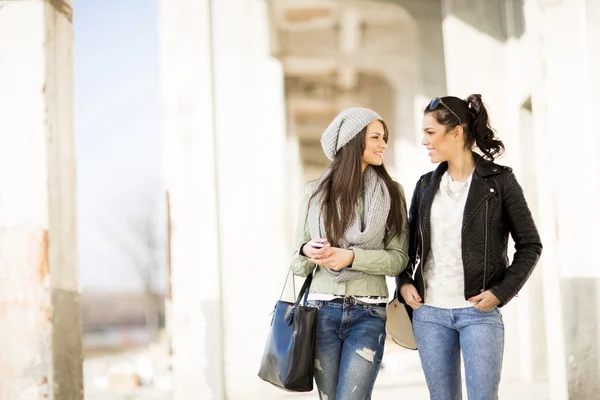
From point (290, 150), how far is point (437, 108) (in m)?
13.8

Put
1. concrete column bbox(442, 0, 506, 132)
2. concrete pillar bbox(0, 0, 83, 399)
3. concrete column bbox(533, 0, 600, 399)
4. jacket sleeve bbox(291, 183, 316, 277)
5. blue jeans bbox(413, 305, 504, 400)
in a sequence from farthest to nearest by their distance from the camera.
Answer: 1. concrete column bbox(442, 0, 506, 132)
2. concrete column bbox(533, 0, 600, 399)
3. concrete pillar bbox(0, 0, 83, 399)
4. jacket sleeve bbox(291, 183, 316, 277)
5. blue jeans bbox(413, 305, 504, 400)

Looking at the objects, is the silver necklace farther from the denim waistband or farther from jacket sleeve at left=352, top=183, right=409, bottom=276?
the denim waistband

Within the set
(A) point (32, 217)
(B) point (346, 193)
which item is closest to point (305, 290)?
(B) point (346, 193)

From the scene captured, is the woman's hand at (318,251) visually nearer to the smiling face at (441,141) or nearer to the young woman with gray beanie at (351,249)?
the young woman with gray beanie at (351,249)

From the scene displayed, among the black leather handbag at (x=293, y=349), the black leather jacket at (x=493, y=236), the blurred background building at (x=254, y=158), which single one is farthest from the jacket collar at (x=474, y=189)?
the blurred background building at (x=254, y=158)

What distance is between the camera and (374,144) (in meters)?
3.20

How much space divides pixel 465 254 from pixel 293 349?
2.62 ft

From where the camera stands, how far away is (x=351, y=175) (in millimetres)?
3178

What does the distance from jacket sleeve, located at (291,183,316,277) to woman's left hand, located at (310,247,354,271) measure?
0.61 feet

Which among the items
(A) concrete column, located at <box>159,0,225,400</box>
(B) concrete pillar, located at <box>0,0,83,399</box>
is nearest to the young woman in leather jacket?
(B) concrete pillar, located at <box>0,0,83,399</box>

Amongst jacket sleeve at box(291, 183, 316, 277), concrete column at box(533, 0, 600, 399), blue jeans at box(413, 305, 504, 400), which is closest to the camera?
blue jeans at box(413, 305, 504, 400)

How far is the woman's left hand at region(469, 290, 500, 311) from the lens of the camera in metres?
2.89

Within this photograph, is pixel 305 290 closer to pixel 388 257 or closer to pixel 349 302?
pixel 349 302

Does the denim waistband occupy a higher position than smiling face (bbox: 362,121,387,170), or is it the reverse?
smiling face (bbox: 362,121,387,170)
